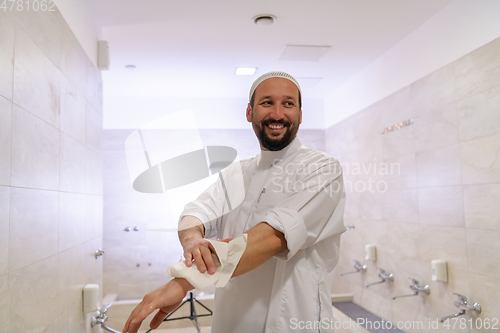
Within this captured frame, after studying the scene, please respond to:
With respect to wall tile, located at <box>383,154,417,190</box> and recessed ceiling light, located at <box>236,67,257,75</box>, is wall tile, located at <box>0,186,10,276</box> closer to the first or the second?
wall tile, located at <box>383,154,417,190</box>

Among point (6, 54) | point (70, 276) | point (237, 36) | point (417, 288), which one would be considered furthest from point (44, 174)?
point (417, 288)

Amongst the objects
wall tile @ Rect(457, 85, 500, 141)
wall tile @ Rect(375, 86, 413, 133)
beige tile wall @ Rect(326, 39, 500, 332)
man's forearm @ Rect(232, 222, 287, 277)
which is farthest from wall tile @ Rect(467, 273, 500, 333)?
man's forearm @ Rect(232, 222, 287, 277)

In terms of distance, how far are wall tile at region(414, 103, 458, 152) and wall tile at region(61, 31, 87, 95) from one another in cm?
207

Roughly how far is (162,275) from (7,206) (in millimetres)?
3168

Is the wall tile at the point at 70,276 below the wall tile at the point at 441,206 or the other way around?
below

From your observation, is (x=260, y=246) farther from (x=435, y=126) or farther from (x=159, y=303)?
(x=435, y=126)

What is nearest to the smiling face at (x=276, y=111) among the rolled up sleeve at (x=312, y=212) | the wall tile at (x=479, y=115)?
the rolled up sleeve at (x=312, y=212)

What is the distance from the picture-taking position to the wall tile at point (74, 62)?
1.58 metres

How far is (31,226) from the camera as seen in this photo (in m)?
1.18

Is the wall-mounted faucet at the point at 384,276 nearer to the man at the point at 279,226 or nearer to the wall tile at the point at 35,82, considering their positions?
the man at the point at 279,226

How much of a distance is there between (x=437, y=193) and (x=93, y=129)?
6.97 ft

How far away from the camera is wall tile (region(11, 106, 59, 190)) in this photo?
1061 millimetres

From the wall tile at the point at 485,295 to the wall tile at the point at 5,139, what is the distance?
215 centimetres

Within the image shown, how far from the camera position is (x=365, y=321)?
9.81 feet
